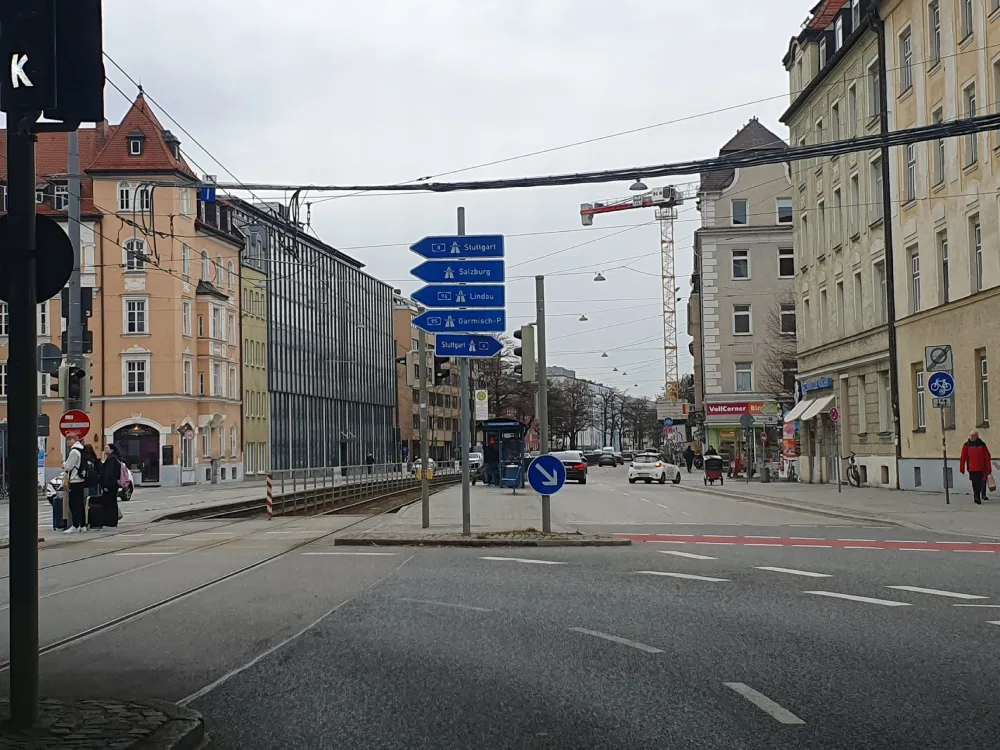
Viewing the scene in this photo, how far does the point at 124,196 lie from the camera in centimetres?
6538

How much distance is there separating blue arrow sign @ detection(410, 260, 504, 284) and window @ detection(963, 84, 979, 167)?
17240 millimetres

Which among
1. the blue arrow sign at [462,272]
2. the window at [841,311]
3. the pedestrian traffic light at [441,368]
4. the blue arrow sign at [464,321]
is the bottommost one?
the pedestrian traffic light at [441,368]

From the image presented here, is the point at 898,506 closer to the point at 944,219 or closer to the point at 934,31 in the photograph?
the point at 944,219

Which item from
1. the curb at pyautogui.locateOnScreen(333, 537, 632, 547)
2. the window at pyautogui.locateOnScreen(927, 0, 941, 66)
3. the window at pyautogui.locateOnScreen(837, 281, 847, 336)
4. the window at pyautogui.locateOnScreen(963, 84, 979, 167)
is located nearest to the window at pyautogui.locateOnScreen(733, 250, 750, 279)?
the window at pyautogui.locateOnScreen(837, 281, 847, 336)

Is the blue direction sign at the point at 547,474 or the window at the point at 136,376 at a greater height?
the window at the point at 136,376

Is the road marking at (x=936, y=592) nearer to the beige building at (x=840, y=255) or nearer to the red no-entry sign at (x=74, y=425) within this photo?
the red no-entry sign at (x=74, y=425)

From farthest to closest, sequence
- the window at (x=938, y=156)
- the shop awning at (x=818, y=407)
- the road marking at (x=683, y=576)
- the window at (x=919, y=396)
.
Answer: the shop awning at (x=818, y=407), the window at (x=919, y=396), the window at (x=938, y=156), the road marking at (x=683, y=576)

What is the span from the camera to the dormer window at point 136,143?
221 feet

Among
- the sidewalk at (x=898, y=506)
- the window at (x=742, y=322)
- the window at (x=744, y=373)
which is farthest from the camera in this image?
the window at (x=744, y=373)

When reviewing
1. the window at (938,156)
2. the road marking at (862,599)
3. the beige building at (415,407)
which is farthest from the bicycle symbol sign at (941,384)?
the beige building at (415,407)

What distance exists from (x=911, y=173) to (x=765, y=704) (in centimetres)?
3267

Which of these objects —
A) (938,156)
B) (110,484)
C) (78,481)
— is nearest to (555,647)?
(78,481)

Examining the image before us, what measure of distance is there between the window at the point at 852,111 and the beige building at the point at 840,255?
0.04 metres

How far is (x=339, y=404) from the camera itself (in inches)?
4045
